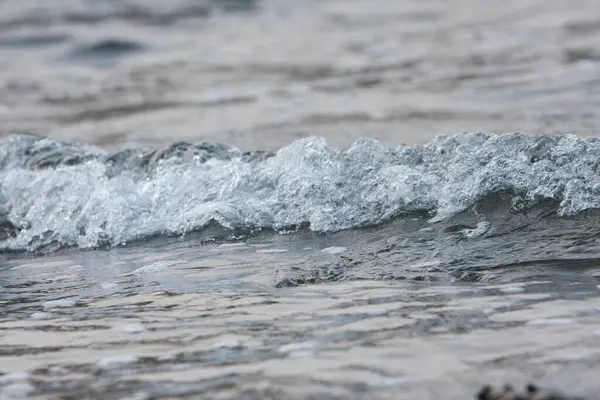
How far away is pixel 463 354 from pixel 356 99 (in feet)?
19.2

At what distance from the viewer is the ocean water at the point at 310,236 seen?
2955mm

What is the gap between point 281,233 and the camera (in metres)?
4.69

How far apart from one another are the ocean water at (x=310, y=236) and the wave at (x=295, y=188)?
13mm

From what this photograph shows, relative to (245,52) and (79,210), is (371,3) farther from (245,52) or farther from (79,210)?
(79,210)

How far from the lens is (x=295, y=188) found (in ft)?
16.6

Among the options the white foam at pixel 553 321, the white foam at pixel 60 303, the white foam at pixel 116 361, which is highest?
the white foam at pixel 60 303

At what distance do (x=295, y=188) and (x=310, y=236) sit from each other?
1.66 ft

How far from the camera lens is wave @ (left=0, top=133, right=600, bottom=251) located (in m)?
4.71

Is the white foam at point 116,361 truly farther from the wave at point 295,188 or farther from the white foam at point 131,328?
the wave at point 295,188

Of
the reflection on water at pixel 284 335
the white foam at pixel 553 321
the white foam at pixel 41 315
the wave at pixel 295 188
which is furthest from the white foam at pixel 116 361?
the wave at pixel 295 188

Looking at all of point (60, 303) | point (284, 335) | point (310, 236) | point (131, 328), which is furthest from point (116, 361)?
point (310, 236)

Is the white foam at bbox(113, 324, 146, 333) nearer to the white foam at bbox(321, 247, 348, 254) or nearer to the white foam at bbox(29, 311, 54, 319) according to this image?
the white foam at bbox(29, 311, 54, 319)

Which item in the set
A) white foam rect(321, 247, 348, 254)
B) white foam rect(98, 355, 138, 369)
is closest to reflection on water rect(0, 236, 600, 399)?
white foam rect(98, 355, 138, 369)

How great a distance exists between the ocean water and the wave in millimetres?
13
